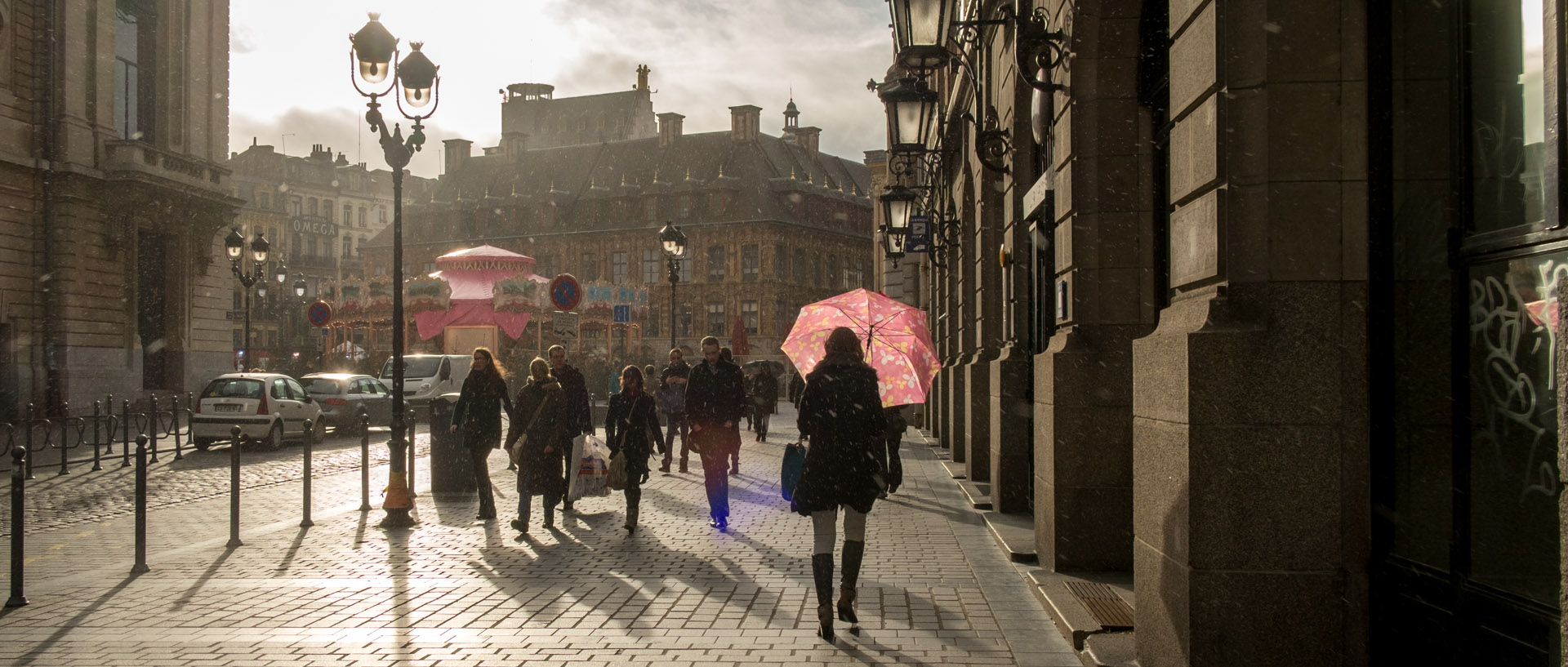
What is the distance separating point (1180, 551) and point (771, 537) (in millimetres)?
5851

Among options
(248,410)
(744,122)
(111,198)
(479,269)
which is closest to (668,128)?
(744,122)

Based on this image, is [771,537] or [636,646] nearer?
[636,646]

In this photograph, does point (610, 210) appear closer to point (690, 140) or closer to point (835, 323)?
point (690, 140)

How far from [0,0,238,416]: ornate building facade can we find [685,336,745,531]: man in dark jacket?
74.5ft

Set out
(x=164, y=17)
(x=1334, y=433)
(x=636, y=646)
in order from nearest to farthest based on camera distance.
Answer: (x=1334, y=433)
(x=636, y=646)
(x=164, y=17)

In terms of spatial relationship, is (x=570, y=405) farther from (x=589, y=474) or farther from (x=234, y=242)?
(x=234, y=242)

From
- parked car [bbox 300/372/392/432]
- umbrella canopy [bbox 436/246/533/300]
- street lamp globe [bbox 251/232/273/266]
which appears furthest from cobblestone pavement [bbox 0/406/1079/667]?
umbrella canopy [bbox 436/246/533/300]

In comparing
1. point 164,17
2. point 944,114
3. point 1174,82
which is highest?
point 164,17

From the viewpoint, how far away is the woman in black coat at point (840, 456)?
271 inches

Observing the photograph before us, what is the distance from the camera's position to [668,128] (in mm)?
81688

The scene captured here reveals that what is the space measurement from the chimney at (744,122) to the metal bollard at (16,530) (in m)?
72.3

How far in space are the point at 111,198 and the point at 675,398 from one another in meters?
20.8

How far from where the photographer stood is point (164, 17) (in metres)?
34.6

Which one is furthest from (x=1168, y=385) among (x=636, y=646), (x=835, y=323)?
(x=835, y=323)
